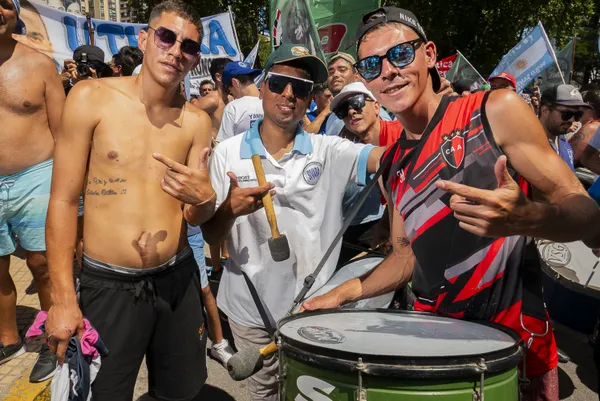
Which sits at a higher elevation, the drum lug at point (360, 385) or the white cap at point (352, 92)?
the white cap at point (352, 92)

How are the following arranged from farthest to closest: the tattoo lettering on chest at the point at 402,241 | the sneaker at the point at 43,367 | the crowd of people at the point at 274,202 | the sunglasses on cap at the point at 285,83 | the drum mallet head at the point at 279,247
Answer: the sneaker at the point at 43,367, the sunglasses on cap at the point at 285,83, the drum mallet head at the point at 279,247, the tattoo lettering on chest at the point at 402,241, the crowd of people at the point at 274,202

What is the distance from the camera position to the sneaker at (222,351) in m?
4.29

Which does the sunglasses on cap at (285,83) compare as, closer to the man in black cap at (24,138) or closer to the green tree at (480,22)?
the man in black cap at (24,138)

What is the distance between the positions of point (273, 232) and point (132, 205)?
0.67 m

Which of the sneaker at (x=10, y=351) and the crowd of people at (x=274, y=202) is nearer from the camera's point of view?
the crowd of people at (x=274, y=202)

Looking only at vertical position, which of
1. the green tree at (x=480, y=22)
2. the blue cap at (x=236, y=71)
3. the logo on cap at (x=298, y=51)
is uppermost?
the green tree at (x=480, y=22)

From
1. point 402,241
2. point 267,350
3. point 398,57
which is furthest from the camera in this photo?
point 402,241

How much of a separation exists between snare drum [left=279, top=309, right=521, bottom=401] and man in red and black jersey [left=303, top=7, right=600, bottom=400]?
0.72 feet

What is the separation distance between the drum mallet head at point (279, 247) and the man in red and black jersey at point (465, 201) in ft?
1.34

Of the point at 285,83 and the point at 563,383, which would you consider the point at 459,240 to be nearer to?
the point at 285,83

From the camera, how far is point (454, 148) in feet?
6.67

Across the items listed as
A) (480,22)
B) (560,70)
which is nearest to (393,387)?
(560,70)

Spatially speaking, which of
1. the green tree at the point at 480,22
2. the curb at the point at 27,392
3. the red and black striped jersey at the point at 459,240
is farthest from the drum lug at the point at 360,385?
the green tree at the point at 480,22

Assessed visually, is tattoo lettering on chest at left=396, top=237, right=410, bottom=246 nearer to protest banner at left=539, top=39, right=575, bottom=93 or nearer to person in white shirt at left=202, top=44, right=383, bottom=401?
person in white shirt at left=202, top=44, right=383, bottom=401
